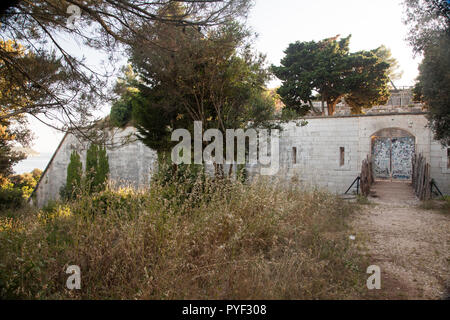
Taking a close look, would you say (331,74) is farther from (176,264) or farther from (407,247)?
(176,264)

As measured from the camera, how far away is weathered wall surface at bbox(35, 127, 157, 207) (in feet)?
43.8

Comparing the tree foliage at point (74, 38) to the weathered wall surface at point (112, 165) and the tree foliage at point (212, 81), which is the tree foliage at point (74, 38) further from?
the weathered wall surface at point (112, 165)

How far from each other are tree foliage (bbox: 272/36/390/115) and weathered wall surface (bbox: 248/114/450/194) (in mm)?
5878

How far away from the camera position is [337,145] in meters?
10.1

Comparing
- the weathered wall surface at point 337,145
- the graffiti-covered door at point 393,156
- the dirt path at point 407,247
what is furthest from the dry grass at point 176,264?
the graffiti-covered door at point 393,156

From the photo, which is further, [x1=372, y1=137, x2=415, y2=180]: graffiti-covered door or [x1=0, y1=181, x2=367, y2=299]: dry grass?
[x1=372, y1=137, x2=415, y2=180]: graffiti-covered door

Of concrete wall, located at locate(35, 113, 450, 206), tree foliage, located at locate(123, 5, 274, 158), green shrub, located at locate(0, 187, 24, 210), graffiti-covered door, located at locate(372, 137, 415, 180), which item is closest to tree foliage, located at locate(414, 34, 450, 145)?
tree foliage, located at locate(123, 5, 274, 158)

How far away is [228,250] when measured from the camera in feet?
9.84

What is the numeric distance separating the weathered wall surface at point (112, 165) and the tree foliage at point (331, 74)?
8.77 m

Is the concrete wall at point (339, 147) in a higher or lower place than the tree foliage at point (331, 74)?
lower

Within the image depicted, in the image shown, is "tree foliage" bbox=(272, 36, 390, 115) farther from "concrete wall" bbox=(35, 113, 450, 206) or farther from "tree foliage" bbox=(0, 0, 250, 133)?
"tree foliage" bbox=(0, 0, 250, 133)

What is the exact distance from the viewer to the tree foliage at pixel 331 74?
15.7 metres

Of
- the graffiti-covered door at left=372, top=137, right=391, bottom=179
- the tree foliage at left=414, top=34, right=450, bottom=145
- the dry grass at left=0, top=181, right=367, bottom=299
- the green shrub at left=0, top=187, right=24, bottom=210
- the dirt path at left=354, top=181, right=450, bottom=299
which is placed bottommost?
the green shrub at left=0, top=187, right=24, bottom=210
